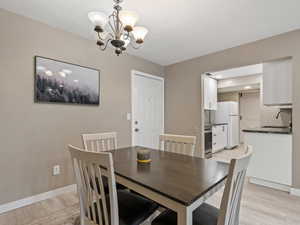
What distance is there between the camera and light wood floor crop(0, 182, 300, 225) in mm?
1709

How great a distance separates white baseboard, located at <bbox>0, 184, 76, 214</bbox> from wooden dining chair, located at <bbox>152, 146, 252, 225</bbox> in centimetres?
186

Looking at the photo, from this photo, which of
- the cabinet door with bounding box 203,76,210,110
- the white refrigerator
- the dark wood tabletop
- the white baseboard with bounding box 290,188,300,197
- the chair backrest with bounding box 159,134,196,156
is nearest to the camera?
the dark wood tabletop

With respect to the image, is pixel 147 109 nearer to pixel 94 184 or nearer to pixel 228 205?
pixel 94 184

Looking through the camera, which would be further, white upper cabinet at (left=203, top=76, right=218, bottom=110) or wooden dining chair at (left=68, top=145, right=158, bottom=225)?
white upper cabinet at (left=203, top=76, right=218, bottom=110)

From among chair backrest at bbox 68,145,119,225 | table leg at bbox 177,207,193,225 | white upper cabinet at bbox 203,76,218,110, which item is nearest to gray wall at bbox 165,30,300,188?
white upper cabinet at bbox 203,76,218,110

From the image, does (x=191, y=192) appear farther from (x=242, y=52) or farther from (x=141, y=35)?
(x=242, y=52)

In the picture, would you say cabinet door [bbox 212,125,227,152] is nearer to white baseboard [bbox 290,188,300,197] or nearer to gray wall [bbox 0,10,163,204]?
white baseboard [bbox 290,188,300,197]

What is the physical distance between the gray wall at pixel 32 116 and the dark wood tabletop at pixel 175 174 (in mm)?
1206

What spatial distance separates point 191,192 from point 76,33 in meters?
2.64

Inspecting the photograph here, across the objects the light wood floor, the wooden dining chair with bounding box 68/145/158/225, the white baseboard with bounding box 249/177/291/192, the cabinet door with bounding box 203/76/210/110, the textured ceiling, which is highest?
the textured ceiling

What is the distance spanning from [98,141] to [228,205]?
64.5 inches

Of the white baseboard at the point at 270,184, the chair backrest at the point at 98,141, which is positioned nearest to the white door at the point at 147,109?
the chair backrest at the point at 98,141

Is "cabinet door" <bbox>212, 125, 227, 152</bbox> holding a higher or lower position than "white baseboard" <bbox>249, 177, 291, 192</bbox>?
higher

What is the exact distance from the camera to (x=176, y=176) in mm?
1116
